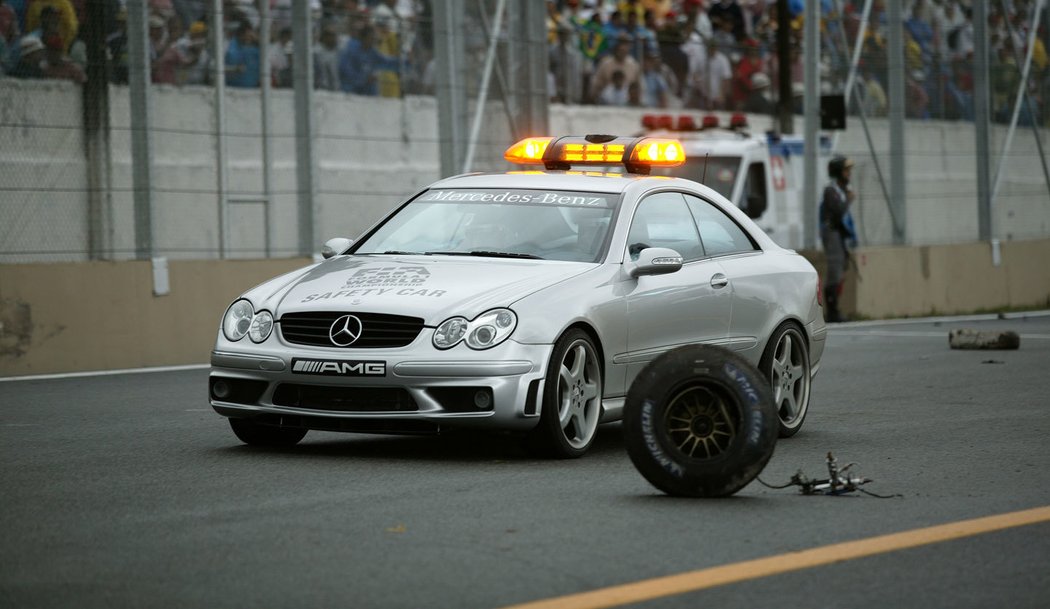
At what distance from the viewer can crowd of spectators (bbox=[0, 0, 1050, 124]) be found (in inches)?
656

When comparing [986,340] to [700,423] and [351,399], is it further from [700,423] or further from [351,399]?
[700,423]

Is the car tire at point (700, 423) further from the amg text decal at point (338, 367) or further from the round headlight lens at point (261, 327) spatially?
the round headlight lens at point (261, 327)

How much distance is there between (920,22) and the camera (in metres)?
25.4

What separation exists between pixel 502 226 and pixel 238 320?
148cm

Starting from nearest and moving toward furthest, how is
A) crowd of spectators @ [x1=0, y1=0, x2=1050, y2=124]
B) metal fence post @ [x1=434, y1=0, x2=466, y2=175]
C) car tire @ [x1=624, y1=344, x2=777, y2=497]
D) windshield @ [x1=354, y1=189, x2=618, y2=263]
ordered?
car tire @ [x1=624, y1=344, x2=777, y2=497], windshield @ [x1=354, y1=189, x2=618, y2=263], crowd of spectators @ [x1=0, y1=0, x2=1050, y2=124], metal fence post @ [x1=434, y1=0, x2=466, y2=175]

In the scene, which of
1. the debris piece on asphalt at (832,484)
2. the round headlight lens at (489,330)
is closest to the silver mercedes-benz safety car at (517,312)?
the round headlight lens at (489,330)

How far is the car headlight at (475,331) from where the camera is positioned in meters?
8.66

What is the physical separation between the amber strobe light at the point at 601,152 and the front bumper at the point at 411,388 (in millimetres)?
2370

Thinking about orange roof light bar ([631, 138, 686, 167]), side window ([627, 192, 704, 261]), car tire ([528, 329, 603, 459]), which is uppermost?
orange roof light bar ([631, 138, 686, 167])

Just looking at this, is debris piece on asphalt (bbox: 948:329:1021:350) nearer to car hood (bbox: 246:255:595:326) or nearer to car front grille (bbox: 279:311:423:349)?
car hood (bbox: 246:255:595:326)

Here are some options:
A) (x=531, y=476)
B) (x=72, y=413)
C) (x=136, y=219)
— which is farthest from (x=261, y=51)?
(x=531, y=476)

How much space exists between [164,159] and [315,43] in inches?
84.4

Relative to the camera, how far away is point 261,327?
356 inches

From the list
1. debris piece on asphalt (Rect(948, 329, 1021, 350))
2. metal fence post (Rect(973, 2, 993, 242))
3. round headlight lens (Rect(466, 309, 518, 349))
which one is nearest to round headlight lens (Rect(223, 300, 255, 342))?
round headlight lens (Rect(466, 309, 518, 349))
